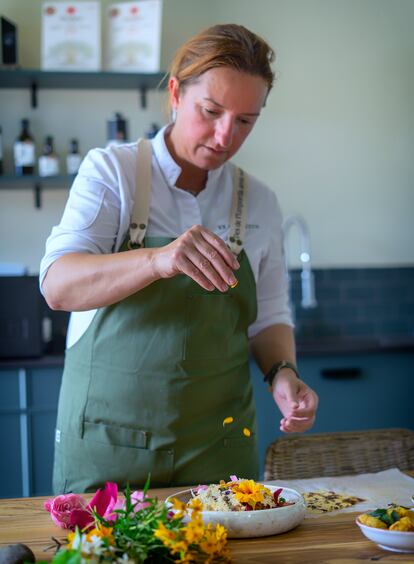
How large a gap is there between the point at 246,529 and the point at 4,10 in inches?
134

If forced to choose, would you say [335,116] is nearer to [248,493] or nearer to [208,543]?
[248,493]

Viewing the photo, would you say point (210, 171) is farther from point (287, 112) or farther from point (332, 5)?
point (332, 5)

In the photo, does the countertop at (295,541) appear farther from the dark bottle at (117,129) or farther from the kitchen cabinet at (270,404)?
the dark bottle at (117,129)

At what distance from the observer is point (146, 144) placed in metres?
2.08

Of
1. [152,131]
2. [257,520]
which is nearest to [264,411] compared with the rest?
[152,131]

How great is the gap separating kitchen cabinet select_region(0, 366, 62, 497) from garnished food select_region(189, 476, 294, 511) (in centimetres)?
220

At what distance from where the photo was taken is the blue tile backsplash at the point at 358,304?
14.2 feet

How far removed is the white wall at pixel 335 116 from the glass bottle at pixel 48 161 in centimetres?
34

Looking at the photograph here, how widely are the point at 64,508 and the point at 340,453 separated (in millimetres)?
885

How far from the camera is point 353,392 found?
3760 mm

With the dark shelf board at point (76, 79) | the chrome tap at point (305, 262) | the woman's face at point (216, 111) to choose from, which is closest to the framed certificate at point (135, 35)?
the dark shelf board at point (76, 79)

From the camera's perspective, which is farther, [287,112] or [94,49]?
[287,112]

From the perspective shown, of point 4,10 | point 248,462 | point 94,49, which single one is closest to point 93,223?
point 248,462

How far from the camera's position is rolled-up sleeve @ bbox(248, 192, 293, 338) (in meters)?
2.15
